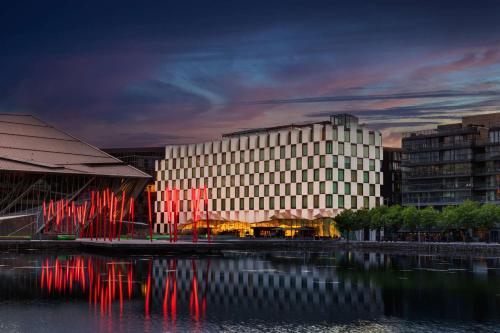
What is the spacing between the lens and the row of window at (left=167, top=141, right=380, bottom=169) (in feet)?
481

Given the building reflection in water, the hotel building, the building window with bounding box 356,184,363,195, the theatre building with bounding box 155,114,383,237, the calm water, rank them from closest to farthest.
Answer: the calm water < the building reflection in water < the theatre building with bounding box 155,114,383,237 < the building window with bounding box 356,184,363,195 < the hotel building

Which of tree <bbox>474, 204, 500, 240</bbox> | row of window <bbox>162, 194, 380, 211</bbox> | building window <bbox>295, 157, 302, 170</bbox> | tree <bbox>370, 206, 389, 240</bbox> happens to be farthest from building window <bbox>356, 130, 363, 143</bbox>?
tree <bbox>474, 204, 500, 240</bbox>

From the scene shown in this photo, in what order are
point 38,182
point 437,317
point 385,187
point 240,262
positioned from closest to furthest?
point 437,317
point 240,262
point 38,182
point 385,187

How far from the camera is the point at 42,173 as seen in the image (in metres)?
142

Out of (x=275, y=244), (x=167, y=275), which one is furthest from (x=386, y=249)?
(x=167, y=275)

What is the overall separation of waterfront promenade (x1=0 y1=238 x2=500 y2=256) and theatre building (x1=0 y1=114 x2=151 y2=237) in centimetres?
2224

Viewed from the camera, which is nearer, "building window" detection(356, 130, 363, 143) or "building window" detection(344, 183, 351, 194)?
"building window" detection(344, 183, 351, 194)

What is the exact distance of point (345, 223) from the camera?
13450 cm

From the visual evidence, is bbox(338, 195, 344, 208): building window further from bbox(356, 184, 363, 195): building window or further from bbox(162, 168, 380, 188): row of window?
bbox(356, 184, 363, 195): building window

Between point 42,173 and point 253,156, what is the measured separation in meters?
47.8

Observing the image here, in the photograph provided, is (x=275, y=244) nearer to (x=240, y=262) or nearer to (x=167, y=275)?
(x=240, y=262)

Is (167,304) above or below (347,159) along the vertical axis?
below

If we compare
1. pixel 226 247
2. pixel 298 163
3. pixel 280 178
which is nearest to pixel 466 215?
pixel 226 247

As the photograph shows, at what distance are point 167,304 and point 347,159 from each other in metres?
109
